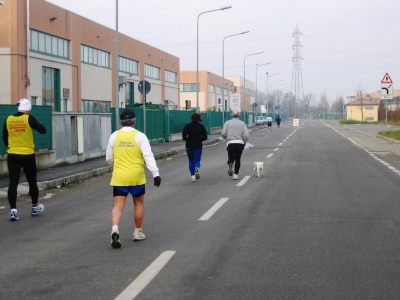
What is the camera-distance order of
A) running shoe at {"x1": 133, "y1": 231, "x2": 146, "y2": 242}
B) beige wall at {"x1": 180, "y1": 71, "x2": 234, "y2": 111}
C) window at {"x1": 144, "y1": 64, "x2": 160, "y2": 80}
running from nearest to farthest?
running shoe at {"x1": 133, "y1": 231, "x2": 146, "y2": 242}, window at {"x1": 144, "y1": 64, "x2": 160, "y2": 80}, beige wall at {"x1": 180, "y1": 71, "x2": 234, "y2": 111}

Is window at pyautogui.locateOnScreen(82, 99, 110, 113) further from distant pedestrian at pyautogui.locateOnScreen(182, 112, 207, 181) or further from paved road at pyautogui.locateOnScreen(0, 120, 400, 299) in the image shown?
paved road at pyautogui.locateOnScreen(0, 120, 400, 299)

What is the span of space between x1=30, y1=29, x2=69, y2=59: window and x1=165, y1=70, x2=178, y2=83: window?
24.9 metres

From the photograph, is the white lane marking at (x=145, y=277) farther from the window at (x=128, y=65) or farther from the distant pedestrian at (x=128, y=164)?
the window at (x=128, y=65)

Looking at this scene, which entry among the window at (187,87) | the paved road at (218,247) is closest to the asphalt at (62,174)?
the paved road at (218,247)

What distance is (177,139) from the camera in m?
37.1

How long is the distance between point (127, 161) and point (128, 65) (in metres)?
44.5

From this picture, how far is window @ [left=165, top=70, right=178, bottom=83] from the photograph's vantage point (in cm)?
6371

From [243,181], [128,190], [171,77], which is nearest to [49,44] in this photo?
[243,181]

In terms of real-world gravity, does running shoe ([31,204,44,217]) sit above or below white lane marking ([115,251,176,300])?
above

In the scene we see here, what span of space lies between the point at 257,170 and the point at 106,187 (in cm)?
382

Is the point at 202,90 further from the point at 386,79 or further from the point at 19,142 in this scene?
the point at 19,142

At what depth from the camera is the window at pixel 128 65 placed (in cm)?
4936

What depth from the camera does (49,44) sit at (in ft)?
120


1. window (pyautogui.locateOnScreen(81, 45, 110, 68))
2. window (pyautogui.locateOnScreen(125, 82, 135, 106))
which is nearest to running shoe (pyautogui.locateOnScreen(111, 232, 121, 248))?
window (pyautogui.locateOnScreen(81, 45, 110, 68))
